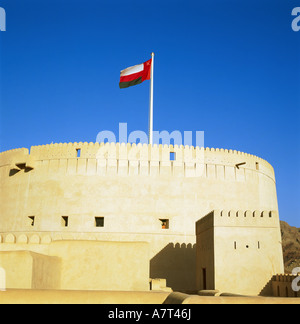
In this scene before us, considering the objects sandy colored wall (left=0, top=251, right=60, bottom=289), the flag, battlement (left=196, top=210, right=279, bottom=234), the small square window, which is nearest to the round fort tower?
the small square window

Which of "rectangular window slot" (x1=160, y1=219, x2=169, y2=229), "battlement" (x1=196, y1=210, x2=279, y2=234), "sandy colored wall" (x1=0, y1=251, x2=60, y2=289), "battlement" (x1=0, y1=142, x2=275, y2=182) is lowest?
"sandy colored wall" (x1=0, y1=251, x2=60, y2=289)

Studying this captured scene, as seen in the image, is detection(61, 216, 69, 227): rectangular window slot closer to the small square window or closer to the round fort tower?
the round fort tower

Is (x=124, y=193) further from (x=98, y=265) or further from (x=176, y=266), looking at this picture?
(x=98, y=265)

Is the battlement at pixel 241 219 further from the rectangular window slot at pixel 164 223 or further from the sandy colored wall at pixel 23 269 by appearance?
the sandy colored wall at pixel 23 269

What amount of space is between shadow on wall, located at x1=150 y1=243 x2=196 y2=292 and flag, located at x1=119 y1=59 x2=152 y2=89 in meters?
9.25

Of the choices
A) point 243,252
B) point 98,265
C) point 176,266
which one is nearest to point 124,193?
point 176,266

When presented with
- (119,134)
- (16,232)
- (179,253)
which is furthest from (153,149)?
(16,232)

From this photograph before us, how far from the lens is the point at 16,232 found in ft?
65.3

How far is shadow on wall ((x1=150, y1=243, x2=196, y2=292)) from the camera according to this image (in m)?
18.3

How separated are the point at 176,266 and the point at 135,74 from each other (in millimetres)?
10716

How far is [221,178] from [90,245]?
10.1 metres

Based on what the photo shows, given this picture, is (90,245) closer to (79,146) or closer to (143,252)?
(143,252)
